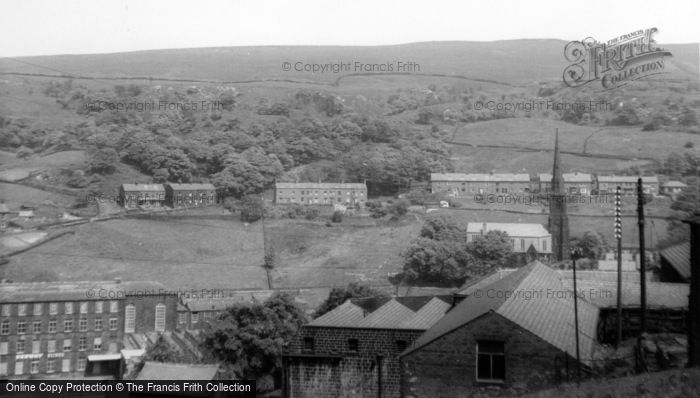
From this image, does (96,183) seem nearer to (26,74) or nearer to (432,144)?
(26,74)

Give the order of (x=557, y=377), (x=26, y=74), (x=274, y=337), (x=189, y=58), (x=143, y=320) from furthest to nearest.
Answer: (x=189, y=58) < (x=26, y=74) < (x=143, y=320) < (x=274, y=337) < (x=557, y=377)

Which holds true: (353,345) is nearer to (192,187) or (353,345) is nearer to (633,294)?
(633,294)

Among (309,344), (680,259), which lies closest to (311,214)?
(309,344)

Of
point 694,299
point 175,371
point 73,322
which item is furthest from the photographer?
point 73,322

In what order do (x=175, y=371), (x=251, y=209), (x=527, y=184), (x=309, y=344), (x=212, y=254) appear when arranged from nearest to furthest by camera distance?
(x=309, y=344), (x=175, y=371), (x=212, y=254), (x=251, y=209), (x=527, y=184)

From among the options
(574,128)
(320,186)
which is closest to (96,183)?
(320,186)
